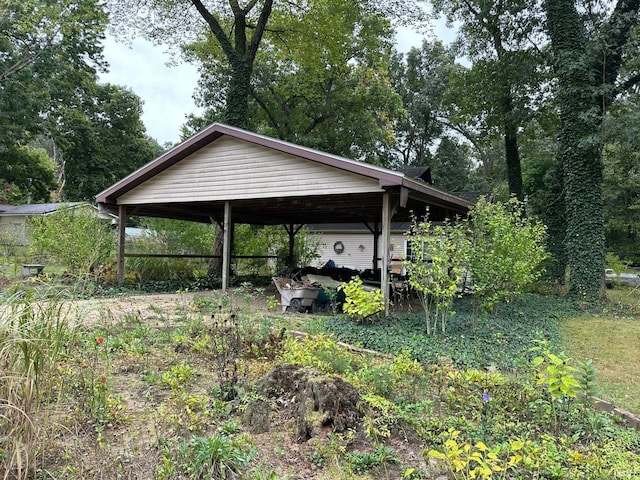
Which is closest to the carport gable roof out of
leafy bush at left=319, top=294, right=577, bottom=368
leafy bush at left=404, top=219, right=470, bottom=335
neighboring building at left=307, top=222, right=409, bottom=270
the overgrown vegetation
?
leafy bush at left=404, top=219, right=470, bottom=335

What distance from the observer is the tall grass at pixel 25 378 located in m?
2.06

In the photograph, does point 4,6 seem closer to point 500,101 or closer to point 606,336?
point 500,101

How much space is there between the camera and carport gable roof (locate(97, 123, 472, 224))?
23.7 feet

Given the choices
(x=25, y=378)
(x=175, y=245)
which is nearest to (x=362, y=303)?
(x=25, y=378)

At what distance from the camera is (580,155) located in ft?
36.2

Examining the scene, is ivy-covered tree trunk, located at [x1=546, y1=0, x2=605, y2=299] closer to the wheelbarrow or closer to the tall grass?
the wheelbarrow

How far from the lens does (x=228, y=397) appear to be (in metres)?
3.20

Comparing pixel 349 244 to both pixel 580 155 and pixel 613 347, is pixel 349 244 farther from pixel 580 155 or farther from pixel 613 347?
pixel 613 347

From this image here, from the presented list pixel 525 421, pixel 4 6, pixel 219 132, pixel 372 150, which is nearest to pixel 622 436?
pixel 525 421

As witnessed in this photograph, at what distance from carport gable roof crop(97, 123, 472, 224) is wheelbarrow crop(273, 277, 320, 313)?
185cm

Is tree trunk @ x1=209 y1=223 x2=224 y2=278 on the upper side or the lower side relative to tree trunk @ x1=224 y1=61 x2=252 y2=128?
lower

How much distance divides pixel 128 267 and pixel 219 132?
6132 millimetres

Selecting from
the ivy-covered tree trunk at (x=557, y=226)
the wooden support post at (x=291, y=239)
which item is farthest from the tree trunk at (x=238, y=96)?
the ivy-covered tree trunk at (x=557, y=226)

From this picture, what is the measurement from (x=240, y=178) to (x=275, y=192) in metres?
1.05
